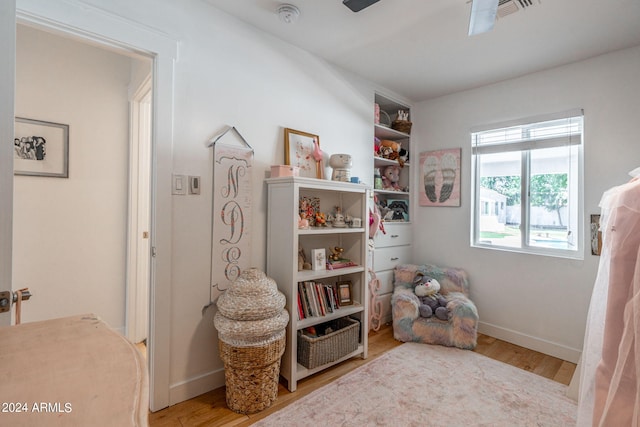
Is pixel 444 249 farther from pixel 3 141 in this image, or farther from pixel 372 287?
pixel 3 141

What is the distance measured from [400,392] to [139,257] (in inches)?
92.9

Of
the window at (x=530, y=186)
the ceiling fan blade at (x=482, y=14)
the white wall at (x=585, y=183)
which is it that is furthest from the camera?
the window at (x=530, y=186)

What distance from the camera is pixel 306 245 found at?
2453 millimetres

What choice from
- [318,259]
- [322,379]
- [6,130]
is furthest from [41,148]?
[322,379]

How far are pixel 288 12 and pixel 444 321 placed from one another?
2.72 m

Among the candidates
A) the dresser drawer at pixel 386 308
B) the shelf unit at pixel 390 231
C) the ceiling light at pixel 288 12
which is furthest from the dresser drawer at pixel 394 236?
the ceiling light at pixel 288 12

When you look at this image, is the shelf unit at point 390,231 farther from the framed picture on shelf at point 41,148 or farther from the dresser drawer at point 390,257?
the framed picture on shelf at point 41,148

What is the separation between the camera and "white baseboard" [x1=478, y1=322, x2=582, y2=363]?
8.04 feet

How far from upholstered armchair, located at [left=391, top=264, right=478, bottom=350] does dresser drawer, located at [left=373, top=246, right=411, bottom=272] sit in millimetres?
264

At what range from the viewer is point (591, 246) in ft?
7.78

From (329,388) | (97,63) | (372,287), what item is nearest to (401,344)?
(372,287)

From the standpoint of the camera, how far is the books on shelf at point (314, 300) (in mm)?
2150

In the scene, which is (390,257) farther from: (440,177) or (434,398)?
(434,398)

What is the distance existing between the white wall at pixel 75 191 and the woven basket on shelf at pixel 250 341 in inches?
57.0
